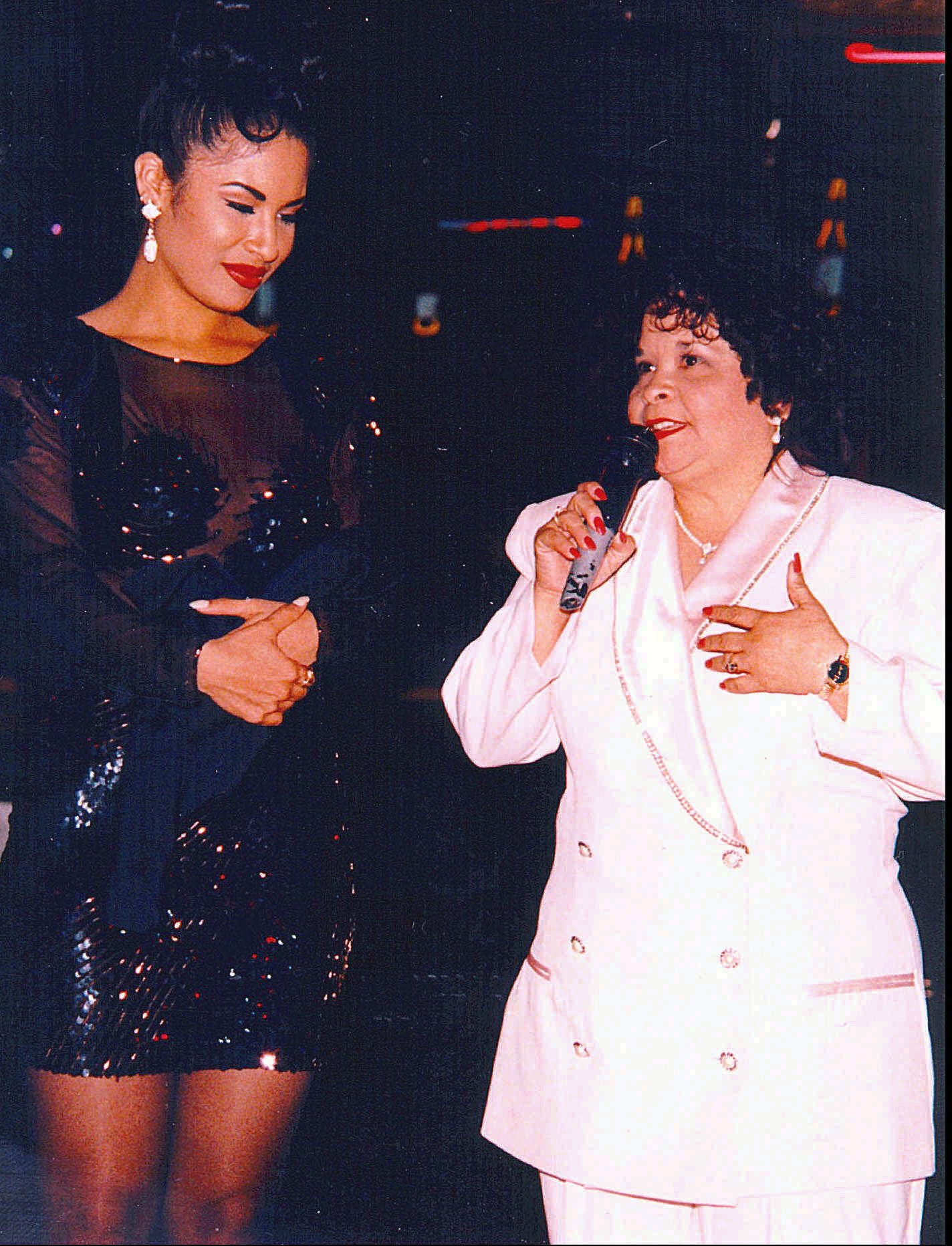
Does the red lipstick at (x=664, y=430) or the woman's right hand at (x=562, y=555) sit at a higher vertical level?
the red lipstick at (x=664, y=430)

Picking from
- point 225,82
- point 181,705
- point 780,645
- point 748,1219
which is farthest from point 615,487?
point 748,1219

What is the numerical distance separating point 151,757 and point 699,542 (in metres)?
0.82

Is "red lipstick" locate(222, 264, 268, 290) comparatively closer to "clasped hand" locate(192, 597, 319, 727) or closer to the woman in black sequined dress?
the woman in black sequined dress

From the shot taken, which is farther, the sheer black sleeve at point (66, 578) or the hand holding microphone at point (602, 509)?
A: the sheer black sleeve at point (66, 578)

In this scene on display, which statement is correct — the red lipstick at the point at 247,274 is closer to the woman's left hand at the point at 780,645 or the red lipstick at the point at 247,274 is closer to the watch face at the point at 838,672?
the woman's left hand at the point at 780,645

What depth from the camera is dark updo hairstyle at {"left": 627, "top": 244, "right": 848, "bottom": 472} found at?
196 centimetres

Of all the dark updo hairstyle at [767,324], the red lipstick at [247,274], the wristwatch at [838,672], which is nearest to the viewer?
the wristwatch at [838,672]

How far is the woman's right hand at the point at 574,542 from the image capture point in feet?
6.12

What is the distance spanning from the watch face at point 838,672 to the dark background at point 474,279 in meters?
0.37

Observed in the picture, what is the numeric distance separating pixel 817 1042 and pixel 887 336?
0.98m

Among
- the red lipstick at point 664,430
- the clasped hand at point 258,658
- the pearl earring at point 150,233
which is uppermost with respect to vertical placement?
the pearl earring at point 150,233

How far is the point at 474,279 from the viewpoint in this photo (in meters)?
2.14

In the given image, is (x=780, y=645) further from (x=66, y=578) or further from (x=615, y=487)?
(x=66, y=578)

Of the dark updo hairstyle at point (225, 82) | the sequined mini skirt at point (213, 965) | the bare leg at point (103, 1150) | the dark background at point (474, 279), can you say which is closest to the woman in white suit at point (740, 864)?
the dark background at point (474, 279)
